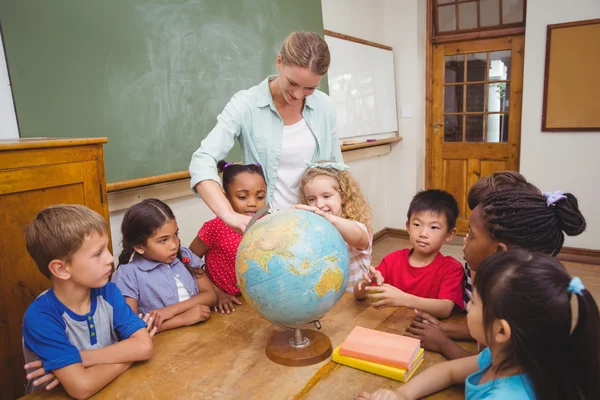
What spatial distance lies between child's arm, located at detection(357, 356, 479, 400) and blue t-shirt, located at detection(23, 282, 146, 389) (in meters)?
0.92

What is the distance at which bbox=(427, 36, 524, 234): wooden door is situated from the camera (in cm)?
606

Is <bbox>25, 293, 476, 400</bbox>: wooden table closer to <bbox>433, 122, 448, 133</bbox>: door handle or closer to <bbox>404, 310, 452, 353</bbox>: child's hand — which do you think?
<bbox>404, 310, 452, 353</bbox>: child's hand

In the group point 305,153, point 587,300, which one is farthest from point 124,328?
point 587,300

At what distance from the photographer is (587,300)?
3.53ft

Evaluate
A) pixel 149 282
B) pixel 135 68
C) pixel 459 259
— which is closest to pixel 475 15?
pixel 459 259

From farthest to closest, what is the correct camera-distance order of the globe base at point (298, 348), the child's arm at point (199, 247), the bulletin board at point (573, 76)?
the bulletin board at point (573, 76) → the child's arm at point (199, 247) → the globe base at point (298, 348)

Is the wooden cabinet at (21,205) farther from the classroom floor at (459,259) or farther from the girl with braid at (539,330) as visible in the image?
the classroom floor at (459,259)

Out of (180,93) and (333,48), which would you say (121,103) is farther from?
(333,48)

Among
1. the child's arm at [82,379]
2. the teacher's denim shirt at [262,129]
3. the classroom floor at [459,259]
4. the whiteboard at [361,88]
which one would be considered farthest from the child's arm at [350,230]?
the whiteboard at [361,88]

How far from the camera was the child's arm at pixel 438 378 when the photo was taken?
134cm

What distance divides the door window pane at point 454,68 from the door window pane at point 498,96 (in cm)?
43


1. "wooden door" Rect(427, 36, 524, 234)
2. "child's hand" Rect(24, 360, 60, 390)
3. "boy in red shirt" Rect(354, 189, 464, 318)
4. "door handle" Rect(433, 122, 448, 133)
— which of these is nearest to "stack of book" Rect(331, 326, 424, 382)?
"boy in red shirt" Rect(354, 189, 464, 318)

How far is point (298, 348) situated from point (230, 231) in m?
0.91

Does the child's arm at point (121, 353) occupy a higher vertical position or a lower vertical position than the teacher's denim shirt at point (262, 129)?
lower
